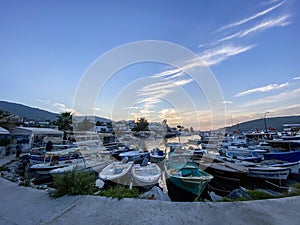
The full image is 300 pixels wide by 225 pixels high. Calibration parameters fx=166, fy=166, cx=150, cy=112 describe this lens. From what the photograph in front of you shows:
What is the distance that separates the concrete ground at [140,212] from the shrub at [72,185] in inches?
8.7

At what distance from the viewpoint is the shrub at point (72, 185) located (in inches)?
182

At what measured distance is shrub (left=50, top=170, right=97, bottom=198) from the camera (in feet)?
15.2

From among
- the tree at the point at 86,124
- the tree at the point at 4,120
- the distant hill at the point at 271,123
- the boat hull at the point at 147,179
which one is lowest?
the boat hull at the point at 147,179

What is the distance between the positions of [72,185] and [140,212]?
7.66ft

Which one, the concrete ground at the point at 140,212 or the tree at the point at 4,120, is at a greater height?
the tree at the point at 4,120

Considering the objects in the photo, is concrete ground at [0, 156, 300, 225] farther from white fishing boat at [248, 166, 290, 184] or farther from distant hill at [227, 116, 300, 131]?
distant hill at [227, 116, 300, 131]

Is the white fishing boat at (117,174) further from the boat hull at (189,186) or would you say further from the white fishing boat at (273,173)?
the white fishing boat at (273,173)

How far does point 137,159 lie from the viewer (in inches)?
727

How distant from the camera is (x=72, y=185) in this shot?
4.77m

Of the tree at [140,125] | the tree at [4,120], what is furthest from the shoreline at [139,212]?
the tree at [140,125]

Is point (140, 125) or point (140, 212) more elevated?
point (140, 125)

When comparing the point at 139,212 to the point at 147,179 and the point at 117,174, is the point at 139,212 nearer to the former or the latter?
the point at 147,179

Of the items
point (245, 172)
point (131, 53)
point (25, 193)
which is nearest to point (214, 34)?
point (131, 53)

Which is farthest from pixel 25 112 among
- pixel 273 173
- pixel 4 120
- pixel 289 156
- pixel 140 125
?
pixel 289 156
